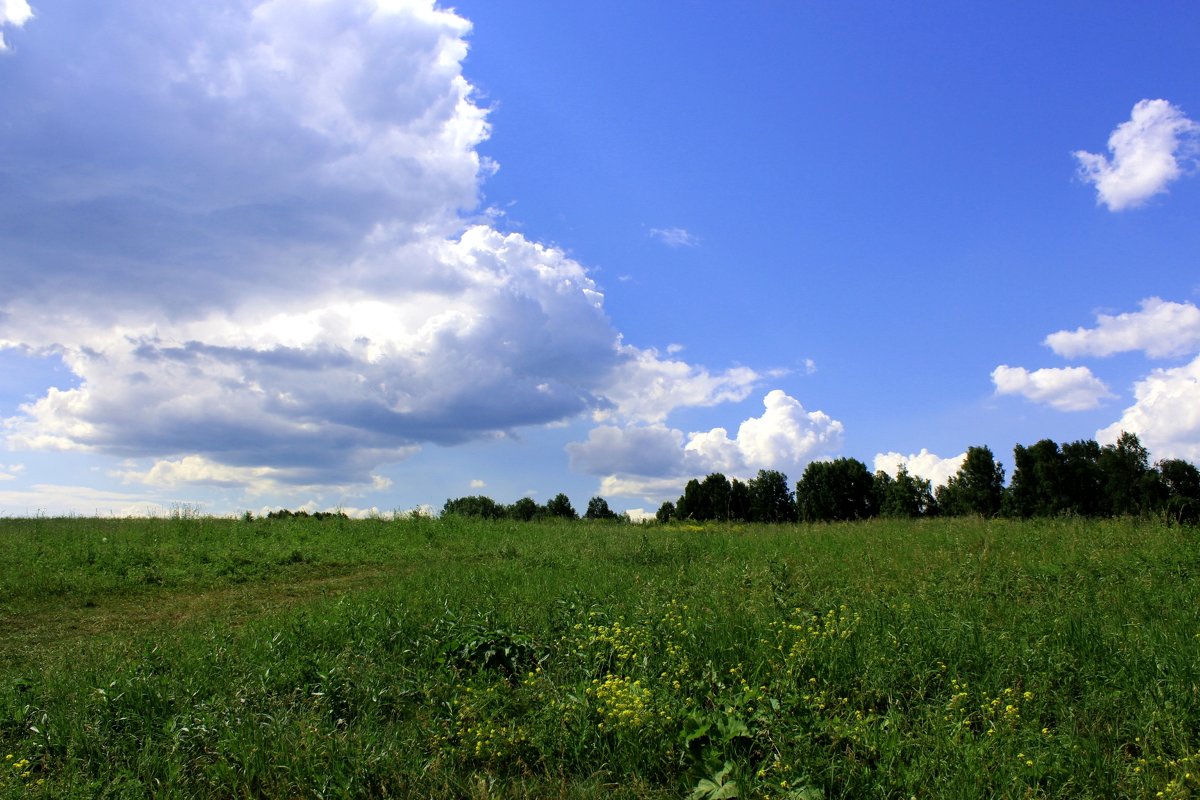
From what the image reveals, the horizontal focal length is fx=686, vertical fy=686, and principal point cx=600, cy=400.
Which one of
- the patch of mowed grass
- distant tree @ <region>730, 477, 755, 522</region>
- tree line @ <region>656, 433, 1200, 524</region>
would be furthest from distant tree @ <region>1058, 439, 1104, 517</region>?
the patch of mowed grass

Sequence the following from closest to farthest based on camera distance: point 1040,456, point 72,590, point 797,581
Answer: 1. point 797,581
2. point 72,590
3. point 1040,456

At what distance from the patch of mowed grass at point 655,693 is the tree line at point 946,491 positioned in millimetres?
17336

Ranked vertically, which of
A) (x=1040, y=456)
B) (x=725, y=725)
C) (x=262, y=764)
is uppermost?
(x=1040, y=456)

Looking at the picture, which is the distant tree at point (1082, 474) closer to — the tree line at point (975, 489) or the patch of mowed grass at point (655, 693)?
the tree line at point (975, 489)

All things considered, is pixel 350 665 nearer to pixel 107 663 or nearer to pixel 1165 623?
pixel 107 663

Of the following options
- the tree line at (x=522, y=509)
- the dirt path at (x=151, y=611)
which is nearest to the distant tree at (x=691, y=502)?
the tree line at (x=522, y=509)

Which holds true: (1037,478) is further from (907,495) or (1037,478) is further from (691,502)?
(691,502)

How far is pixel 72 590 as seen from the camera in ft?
42.4

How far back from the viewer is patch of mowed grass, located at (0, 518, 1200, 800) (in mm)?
4523

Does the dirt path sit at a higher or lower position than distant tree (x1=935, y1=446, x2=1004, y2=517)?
lower

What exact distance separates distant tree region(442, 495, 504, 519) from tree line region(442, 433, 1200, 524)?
0.25ft

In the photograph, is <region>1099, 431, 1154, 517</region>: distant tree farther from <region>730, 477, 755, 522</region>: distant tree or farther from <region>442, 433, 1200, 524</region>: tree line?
<region>730, 477, 755, 522</region>: distant tree

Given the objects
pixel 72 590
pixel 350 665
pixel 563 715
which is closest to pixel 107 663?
pixel 350 665

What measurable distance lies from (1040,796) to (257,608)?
1064 cm
